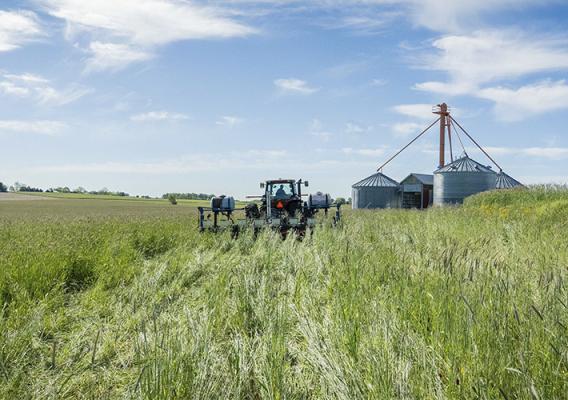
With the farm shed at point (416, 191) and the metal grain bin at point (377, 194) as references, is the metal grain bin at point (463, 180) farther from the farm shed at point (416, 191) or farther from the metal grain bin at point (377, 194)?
the metal grain bin at point (377, 194)

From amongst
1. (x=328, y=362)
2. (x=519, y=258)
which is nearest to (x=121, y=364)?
(x=328, y=362)

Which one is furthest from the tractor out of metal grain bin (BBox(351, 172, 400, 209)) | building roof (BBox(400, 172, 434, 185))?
building roof (BBox(400, 172, 434, 185))

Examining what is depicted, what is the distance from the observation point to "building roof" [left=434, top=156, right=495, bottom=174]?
3372 cm

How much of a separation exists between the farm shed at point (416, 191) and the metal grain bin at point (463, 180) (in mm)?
5137

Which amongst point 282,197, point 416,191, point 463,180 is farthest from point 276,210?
point 416,191

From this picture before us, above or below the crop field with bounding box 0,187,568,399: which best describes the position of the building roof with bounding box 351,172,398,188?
above

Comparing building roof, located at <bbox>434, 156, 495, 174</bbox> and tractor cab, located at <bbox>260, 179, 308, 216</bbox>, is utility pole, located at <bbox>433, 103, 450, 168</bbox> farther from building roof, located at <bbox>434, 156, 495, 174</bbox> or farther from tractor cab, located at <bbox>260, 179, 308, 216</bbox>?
tractor cab, located at <bbox>260, 179, 308, 216</bbox>

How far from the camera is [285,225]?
1328 cm

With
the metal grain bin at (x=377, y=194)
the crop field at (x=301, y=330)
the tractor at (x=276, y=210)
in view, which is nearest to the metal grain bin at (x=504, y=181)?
the metal grain bin at (x=377, y=194)

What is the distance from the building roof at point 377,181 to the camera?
4065cm

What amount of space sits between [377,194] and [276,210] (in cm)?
2662

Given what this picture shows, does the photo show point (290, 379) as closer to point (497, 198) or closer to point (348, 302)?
point (348, 302)

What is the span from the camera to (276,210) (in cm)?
1521

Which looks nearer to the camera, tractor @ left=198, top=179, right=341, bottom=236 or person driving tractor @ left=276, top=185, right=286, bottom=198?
tractor @ left=198, top=179, right=341, bottom=236
